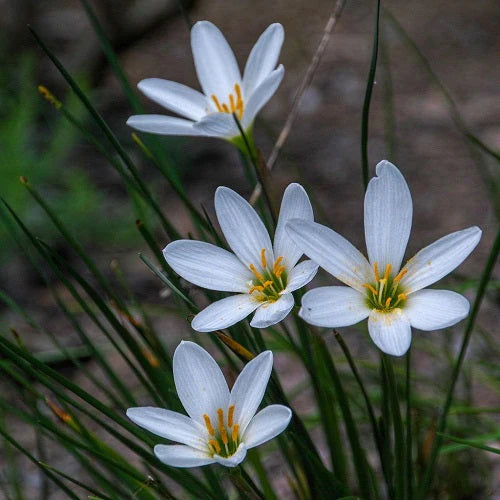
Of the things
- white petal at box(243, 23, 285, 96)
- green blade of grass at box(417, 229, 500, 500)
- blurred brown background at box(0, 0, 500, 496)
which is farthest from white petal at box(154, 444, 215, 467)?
blurred brown background at box(0, 0, 500, 496)

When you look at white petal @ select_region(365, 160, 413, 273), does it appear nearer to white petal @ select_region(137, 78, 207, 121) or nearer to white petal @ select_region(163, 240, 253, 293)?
white petal @ select_region(163, 240, 253, 293)

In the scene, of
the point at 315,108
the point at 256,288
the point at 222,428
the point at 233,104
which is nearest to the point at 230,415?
the point at 222,428

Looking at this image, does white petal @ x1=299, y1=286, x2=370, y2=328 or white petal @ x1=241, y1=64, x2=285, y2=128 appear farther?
white petal @ x1=241, y1=64, x2=285, y2=128

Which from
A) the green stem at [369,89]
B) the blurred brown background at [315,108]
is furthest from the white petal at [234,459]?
the blurred brown background at [315,108]

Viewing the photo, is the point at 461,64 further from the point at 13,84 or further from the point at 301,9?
the point at 13,84

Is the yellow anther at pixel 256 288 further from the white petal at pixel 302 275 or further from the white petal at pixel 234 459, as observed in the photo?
the white petal at pixel 234 459

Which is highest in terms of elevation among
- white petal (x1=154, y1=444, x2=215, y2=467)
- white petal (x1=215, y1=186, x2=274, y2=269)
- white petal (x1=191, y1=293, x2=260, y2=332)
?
white petal (x1=215, y1=186, x2=274, y2=269)

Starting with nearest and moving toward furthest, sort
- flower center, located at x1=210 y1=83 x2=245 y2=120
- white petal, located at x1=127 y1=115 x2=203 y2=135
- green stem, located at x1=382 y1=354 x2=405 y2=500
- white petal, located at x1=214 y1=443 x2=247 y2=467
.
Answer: white petal, located at x1=214 y1=443 x2=247 y2=467 → green stem, located at x1=382 y1=354 x2=405 y2=500 → white petal, located at x1=127 y1=115 x2=203 y2=135 → flower center, located at x1=210 y1=83 x2=245 y2=120
